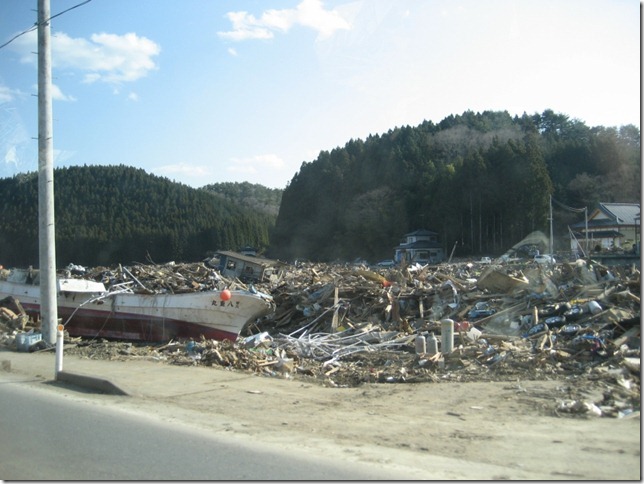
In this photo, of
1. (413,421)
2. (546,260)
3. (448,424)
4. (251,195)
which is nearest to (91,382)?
(413,421)

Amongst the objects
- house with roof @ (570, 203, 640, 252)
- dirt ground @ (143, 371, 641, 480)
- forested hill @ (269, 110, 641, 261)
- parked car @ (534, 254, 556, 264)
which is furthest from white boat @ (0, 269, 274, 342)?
forested hill @ (269, 110, 641, 261)

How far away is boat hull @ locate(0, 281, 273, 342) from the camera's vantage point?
18.9 meters

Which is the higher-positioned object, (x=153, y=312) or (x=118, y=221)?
(x=118, y=221)

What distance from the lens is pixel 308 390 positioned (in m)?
9.96

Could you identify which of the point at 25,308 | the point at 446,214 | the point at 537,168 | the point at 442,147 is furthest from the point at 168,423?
the point at 442,147

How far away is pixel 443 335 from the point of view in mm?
12078

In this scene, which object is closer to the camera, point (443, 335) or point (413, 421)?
point (413, 421)

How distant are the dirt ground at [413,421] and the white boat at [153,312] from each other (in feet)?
24.5

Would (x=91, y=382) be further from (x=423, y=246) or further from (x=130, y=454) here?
(x=423, y=246)

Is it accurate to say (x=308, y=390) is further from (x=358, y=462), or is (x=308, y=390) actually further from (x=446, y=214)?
(x=446, y=214)

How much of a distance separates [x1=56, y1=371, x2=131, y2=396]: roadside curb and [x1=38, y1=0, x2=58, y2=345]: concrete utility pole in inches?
158

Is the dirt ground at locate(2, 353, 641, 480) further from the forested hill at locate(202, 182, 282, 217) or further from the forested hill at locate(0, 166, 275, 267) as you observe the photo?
the forested hill at locate(202, 182, 282, 217)

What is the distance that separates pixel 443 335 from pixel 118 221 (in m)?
65.5

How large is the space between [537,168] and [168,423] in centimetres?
6689
